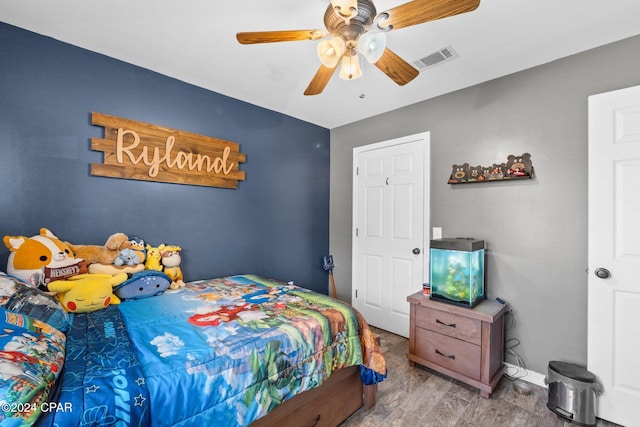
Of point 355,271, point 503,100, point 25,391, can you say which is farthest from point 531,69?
point 25,391

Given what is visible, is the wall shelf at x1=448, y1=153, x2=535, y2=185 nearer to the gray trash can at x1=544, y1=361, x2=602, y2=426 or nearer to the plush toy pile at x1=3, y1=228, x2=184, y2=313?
the gray trash can at x1=544, y1=361, x2=602, y2=426

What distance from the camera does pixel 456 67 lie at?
2312mm

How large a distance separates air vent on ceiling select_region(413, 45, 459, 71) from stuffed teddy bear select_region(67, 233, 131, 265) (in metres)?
2.64

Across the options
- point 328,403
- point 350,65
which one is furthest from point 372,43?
point 328,403

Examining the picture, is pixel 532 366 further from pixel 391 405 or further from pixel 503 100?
pixel 503 100

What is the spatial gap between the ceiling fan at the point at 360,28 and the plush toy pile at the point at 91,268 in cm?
171

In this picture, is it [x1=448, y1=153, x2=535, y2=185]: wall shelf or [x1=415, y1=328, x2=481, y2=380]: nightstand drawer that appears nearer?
[x1=415, y1=328, x2=481, y2=380]: nightstand drawer

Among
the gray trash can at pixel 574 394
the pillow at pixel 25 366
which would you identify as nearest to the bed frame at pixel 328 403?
the pillow at pixel 25 366

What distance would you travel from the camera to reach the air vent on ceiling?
6.89ft

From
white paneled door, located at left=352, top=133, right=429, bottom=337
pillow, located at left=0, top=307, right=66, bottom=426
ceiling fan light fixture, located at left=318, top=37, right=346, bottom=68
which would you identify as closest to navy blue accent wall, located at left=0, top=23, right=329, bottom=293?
white paneled door, located at left=352, top=133, right=429, bottom=337

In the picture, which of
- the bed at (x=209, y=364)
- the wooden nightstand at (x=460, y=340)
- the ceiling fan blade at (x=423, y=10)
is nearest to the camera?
the bed at (x=209, y=364)

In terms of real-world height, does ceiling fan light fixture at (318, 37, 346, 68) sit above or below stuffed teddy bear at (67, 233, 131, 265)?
above

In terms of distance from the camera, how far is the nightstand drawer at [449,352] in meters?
2.13

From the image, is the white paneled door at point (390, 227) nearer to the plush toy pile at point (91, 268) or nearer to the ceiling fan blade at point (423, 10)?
the ceiling fan blade at point (423, 10)
